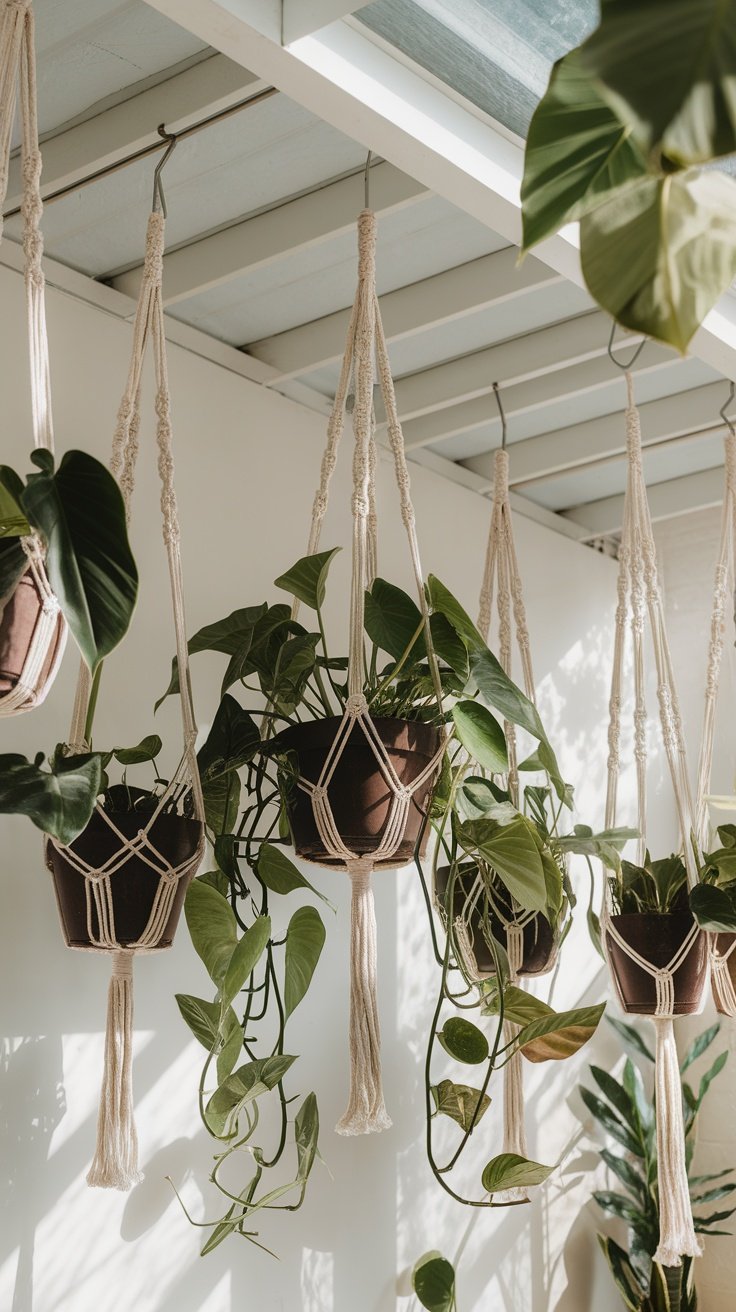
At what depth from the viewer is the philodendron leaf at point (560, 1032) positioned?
2.03m

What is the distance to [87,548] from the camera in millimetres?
1112

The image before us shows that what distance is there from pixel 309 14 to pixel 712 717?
1540 mm

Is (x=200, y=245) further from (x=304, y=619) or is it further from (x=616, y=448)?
(x=616, y=448)

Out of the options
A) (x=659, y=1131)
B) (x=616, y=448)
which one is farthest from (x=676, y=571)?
(x=659, y=1131)

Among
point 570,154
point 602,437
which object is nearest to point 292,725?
point 570,154

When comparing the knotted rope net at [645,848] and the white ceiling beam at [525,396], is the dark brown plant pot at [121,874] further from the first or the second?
the white ceiling beam at [525,396]

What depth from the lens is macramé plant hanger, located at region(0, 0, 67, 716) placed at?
1.18 metres

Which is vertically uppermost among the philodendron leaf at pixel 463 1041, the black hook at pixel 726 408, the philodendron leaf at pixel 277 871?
the black hook at pixel 726 408

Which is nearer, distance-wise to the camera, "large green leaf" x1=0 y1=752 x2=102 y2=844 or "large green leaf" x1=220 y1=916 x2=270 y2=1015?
"large green leaf" x1=0 y1=752 x2=102 y2=844

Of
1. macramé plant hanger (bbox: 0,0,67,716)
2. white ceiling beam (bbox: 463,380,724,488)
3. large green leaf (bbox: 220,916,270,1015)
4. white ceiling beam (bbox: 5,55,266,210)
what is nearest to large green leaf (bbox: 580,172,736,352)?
macramé plant hanger (bbox: 0,0,67,716)

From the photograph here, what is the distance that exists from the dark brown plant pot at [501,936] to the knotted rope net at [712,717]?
286 mm

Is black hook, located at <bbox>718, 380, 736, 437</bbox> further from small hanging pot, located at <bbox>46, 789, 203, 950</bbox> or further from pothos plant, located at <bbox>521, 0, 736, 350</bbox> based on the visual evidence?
pothos plant, located at <bbox>521, 0, 736, 350</bbox>

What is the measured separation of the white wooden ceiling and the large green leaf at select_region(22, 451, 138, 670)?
2.47 feet

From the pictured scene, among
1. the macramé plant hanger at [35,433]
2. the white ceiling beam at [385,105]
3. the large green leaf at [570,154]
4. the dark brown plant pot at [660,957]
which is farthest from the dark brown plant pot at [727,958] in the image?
the large green leaf at [570,154]
